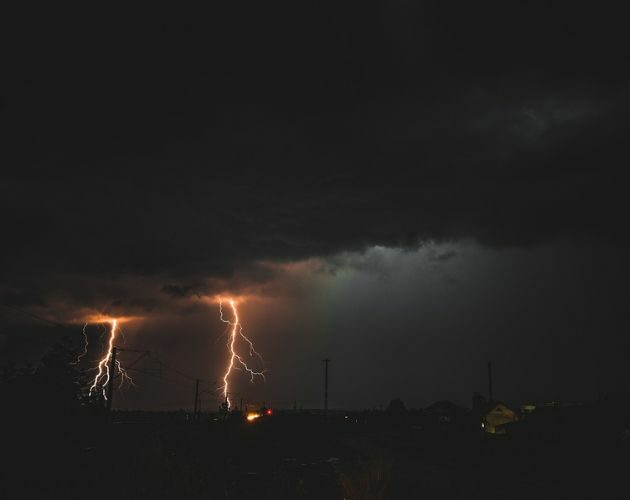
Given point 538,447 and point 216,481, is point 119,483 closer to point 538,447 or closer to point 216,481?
point 216,481

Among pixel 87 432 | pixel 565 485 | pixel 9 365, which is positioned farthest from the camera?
pixel 9 365

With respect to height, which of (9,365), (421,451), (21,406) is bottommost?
(421,451)

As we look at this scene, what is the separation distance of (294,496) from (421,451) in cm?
2305

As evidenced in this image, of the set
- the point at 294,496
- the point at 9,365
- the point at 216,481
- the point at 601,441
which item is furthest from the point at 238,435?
the point at 294,496

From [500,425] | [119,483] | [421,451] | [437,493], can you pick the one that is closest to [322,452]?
[421,451]

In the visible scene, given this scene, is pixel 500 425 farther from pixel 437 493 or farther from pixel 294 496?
pixel 294 496

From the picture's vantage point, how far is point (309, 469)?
19.2m

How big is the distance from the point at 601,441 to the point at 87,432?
2304cm

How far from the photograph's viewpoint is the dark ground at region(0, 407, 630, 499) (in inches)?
499

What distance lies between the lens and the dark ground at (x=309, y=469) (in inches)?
499

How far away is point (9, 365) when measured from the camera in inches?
1088

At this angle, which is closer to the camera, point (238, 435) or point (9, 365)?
point (9, 365)

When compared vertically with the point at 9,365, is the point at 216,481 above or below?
below

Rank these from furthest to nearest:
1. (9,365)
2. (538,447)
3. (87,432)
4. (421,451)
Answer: (421,451) < (538,447) < (9,365) < (87,432)
